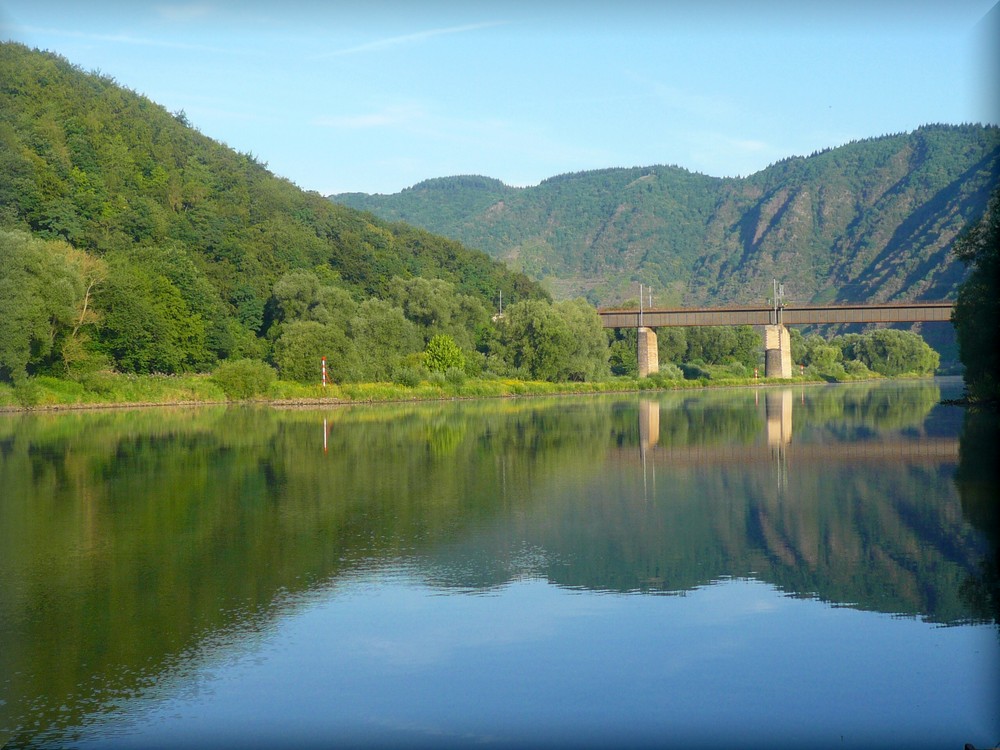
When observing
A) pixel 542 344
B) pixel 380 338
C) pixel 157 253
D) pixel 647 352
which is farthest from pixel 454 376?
pixel 647 352

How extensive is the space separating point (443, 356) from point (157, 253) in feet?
75.7

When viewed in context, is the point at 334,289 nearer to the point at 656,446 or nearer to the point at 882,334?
the point at 656,446

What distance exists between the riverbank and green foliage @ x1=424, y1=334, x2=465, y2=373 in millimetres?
1842

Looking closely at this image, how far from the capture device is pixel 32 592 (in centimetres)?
1212

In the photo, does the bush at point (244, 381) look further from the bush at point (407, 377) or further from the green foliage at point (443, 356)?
the green foliage at point (443, 356)

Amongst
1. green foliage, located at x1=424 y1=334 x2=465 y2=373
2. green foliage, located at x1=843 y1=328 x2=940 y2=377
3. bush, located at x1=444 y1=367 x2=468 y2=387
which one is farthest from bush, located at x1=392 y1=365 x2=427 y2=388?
green foliage, located at x1=843 y1=328 x2=940 y2=377

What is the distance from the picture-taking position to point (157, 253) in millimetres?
79312

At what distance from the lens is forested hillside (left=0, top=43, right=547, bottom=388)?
59719 mm

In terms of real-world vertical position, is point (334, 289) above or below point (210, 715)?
above

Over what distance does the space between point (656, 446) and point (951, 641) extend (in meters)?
21.2

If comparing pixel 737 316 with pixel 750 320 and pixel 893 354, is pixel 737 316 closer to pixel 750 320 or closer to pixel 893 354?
pixel 750 320

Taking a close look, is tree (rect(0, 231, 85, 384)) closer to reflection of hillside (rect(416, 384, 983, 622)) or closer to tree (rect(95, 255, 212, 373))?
tree (rect(95, 255, 212, 373))

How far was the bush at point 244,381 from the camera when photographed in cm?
6619

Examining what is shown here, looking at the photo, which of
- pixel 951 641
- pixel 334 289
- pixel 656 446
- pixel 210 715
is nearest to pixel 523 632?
pixel 210 715
